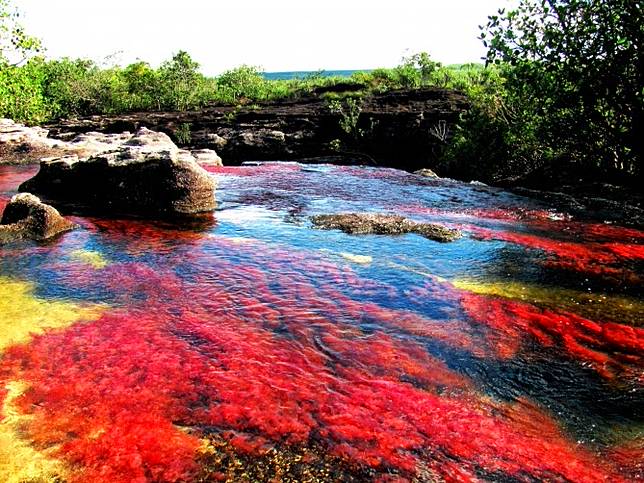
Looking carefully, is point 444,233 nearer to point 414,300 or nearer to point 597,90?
point 414,300

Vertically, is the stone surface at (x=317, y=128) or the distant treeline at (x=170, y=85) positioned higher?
the distant treeline at (x=170, y=85)

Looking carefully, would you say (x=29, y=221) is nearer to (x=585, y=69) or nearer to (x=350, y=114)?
(x=585, y=69)

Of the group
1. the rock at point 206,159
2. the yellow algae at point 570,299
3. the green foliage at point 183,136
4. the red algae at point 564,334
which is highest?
the green foliage at point 183,136

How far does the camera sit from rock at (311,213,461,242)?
1225 centimetres

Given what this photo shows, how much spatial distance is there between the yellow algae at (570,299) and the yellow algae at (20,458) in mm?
6592

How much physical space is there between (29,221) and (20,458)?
8767 millimetres

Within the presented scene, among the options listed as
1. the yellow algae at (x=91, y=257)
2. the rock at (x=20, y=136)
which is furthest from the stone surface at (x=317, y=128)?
the yellow algae at (x=91, y=257)

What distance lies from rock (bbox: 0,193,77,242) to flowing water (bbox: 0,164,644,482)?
51cm

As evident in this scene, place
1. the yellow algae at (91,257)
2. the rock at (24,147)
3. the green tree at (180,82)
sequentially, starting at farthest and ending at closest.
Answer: the green tree at (180,82) < the rock at (24,147) < the yellow algae at (91,257)

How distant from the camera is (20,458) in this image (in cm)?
461

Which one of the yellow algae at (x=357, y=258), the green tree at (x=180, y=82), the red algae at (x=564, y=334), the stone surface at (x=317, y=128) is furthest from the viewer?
the green tree at (x=180, y=82)

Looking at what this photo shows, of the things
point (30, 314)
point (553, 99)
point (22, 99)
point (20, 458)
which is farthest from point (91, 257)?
point (22, 99)

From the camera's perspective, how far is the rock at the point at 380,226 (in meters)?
12.2

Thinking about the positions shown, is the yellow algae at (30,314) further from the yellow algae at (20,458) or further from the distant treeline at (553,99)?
the distant treeline at (553,99)
